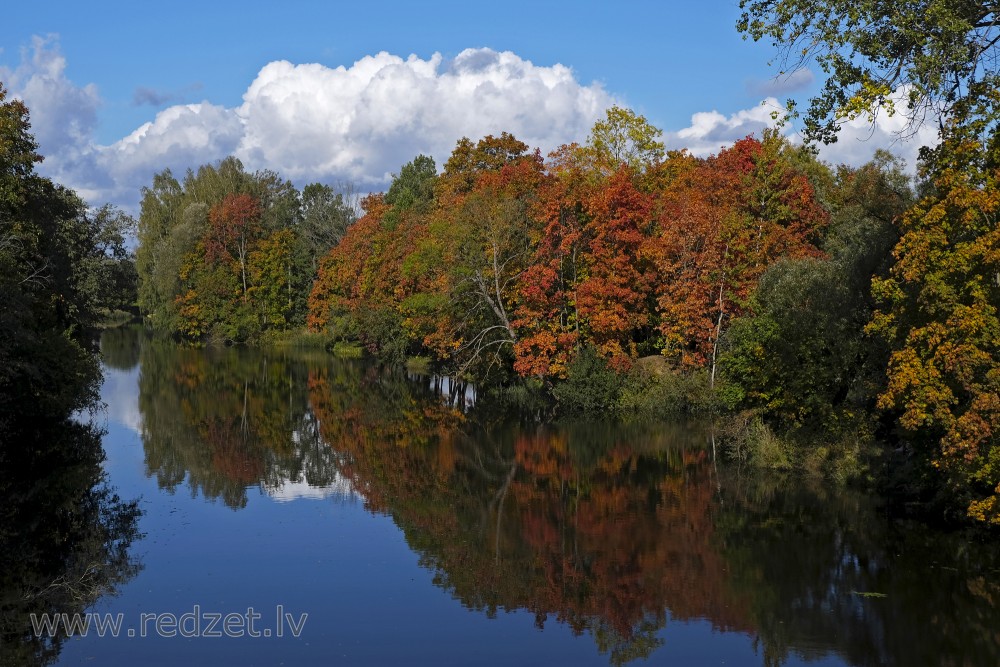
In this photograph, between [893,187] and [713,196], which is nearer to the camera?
[893,187]

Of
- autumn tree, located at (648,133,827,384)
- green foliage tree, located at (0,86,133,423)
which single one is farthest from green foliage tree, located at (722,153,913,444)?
green foliage tree, located at (0,86,133,423)

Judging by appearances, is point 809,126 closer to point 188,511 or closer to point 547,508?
point 547,508

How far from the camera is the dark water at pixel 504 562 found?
16812mm

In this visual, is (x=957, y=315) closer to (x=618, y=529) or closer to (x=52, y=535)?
(x=618, y=529)

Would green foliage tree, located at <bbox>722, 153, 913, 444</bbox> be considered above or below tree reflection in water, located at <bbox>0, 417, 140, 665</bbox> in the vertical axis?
above

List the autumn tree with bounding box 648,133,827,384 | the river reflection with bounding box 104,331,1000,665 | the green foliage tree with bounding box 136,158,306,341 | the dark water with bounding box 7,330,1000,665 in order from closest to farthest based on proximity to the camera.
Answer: the dark water with bounding box 7,330,1000,665 → the river reflection with bounding box 104,331,1000,665 → the autumn tree with bounding box 648,133,827,384 → the green foliage tree with bounding box 136,158,306,341

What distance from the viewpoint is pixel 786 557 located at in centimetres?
2205

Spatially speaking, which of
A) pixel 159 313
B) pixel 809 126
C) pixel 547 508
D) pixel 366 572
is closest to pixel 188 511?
pixel 366 572

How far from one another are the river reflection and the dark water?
0.08m

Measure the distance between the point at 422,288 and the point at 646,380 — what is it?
19474 millimetres

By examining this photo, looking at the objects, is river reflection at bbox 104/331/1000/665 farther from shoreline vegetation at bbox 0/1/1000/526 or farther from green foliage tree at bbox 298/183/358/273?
green foliage tree at bbox 298/183/358/273

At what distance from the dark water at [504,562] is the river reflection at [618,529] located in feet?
0.27

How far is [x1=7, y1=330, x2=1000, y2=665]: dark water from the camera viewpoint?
16812 millimetres

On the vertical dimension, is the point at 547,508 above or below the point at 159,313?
below
